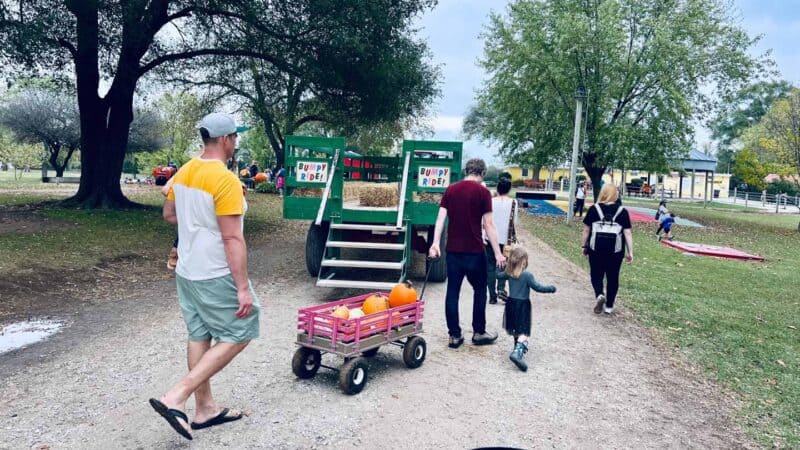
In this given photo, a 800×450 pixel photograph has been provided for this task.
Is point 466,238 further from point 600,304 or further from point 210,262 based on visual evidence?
point 600,304

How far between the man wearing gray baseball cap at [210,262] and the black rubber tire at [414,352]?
6.18ft

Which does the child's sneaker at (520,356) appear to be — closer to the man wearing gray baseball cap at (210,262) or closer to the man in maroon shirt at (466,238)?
the man in maroon shirt at (466,238)

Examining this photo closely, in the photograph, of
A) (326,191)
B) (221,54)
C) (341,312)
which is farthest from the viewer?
(221,54)

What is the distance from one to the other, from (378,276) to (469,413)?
215 inches

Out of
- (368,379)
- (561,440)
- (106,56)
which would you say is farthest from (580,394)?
(106,56)

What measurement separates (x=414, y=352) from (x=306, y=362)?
100cm

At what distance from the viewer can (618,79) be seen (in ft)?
77.7

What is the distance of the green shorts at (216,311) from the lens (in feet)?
11.8

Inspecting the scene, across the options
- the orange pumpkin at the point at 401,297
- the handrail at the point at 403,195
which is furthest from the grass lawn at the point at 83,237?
the orange pumpkin at the point at 401,297

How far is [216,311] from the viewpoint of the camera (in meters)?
3.63

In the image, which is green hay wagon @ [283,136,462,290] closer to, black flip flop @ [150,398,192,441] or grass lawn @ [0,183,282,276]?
grass lawn @ [0,183,282,276]

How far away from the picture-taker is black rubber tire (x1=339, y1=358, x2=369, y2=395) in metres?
4.56

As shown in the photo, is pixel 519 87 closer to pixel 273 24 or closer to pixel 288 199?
pixel 273 24

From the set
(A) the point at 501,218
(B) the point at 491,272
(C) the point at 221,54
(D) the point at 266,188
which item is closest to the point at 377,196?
(A) the point at 501,218
